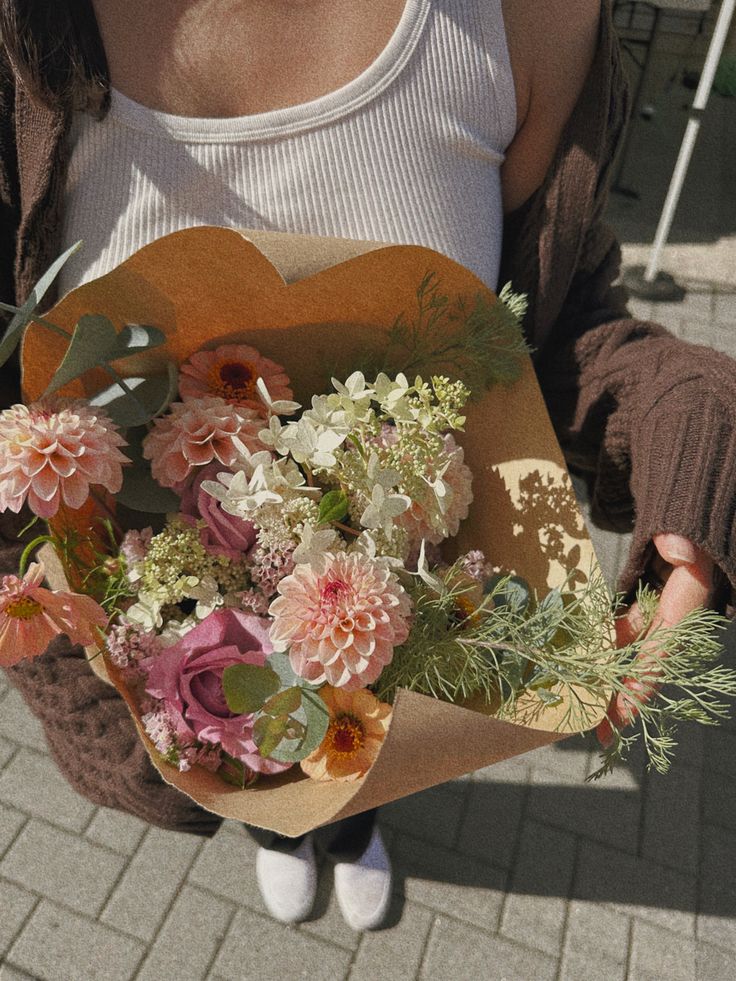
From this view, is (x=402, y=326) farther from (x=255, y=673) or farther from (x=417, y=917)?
(x=417, y=917)

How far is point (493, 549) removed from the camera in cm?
104

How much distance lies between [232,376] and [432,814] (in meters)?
1.84

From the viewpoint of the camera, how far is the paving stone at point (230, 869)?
2.24 meters

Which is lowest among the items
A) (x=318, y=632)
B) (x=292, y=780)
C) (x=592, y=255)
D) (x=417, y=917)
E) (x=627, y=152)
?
(x=417, y=917)

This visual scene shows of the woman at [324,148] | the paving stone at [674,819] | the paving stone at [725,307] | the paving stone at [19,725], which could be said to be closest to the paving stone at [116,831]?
the paving stone at [19,725]

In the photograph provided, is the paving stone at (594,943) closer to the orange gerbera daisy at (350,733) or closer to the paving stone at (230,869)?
the paving stone at (230,869)

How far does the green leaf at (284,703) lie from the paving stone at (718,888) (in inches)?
75.7

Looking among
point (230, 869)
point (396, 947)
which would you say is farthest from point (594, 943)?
point (230, 869)

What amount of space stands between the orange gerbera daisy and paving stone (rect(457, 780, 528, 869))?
1.62 metres

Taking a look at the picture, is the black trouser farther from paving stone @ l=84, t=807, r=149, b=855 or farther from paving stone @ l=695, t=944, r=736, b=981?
paving stone @ l=695, t=944, r=736, b=981

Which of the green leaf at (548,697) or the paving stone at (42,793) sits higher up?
Result: the green leaf at (548,697)

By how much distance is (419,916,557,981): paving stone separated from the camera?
2135 millimetres

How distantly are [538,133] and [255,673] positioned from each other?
834 mm

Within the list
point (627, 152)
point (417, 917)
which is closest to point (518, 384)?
point (417, 917)
